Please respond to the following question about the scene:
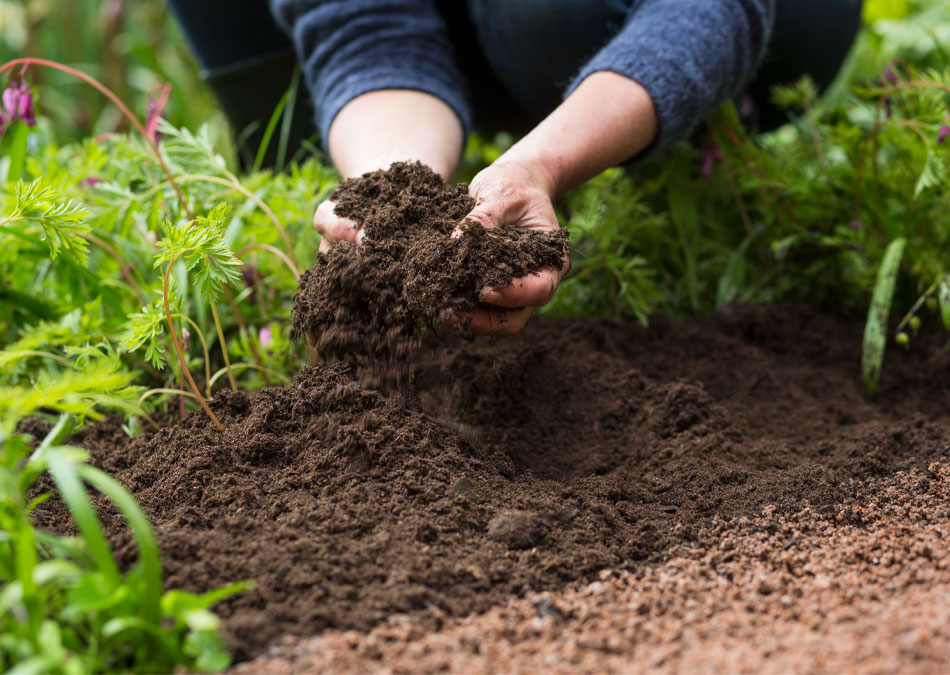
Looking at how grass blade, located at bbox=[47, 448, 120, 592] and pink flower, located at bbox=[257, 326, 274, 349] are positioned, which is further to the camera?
pink flower, located at bbox=[257, 326, 274, 349]

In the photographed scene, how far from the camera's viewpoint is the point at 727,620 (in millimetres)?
1175

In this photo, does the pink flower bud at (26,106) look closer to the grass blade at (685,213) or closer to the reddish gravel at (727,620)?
the reddish gravel at (727,620)

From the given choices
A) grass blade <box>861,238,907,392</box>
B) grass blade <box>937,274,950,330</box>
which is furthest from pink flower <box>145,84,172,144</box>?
grass blade <box>937,274,950,330</box>

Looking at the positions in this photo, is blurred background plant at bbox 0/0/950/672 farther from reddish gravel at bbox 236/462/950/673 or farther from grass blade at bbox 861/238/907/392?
reddish gravel at bbox 236/462/950/673

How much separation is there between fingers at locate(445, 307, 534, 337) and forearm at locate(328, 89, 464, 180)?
542mm

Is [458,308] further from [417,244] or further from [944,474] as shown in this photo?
[944,474]

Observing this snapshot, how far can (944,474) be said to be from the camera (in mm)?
1632

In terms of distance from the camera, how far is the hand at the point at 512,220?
5.13ft

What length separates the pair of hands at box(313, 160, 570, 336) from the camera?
5.13 ft

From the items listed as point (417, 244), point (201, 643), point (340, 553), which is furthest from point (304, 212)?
point (201, 643)

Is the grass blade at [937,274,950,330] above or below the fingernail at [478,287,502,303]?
below

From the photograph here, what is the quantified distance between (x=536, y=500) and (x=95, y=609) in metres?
0.77

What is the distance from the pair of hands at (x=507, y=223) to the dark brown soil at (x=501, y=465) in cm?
22

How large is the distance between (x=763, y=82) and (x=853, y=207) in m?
0.75
